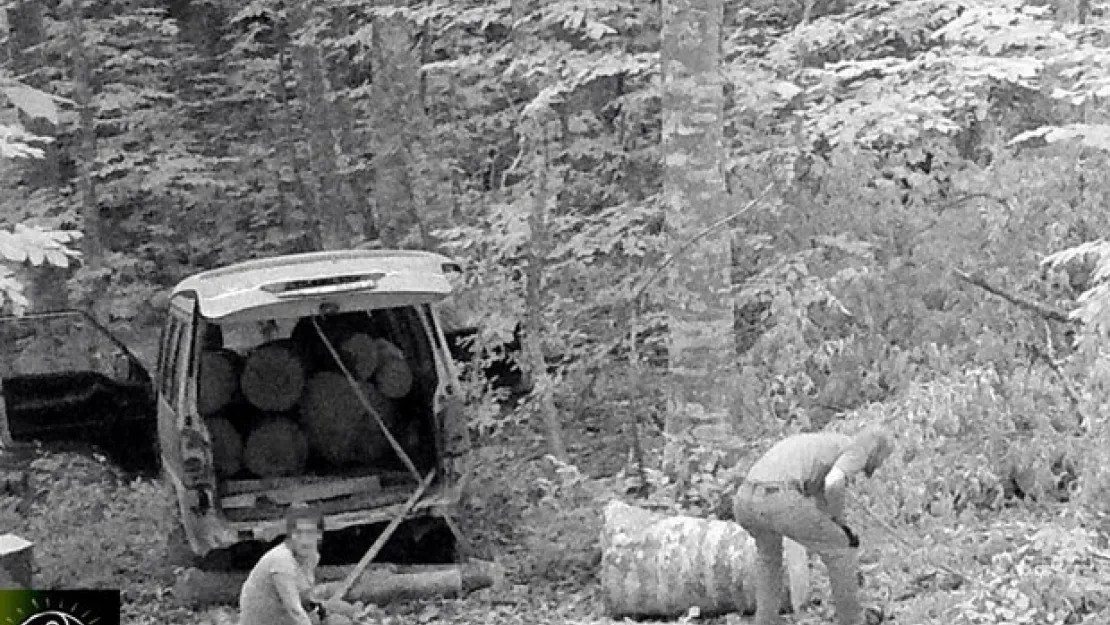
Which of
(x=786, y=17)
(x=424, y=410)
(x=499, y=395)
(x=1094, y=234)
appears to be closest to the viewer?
(x=424, y=410)

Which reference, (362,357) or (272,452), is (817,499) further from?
(272,452)

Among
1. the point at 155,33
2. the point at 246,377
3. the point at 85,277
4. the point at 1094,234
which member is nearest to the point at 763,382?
the point at 1094,234

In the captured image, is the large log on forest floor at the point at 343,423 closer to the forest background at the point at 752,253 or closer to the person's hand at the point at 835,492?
the forest background at the point at 752,253

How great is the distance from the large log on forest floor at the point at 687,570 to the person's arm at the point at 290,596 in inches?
71.2

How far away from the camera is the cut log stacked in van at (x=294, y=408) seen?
8.23 meters

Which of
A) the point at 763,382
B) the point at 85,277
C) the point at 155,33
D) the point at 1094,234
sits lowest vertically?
the point at 763,382

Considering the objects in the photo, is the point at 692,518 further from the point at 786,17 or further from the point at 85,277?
the point at 85,277

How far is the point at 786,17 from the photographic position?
38.8ft

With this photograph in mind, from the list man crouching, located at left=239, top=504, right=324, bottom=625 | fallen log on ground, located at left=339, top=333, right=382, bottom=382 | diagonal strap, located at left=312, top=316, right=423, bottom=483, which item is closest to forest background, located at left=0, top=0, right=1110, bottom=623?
diagonal strap, located at left=312, top=316, right=423, bottom=483

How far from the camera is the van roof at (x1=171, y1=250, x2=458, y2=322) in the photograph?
7.08 metres

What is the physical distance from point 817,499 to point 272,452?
3.53 meters

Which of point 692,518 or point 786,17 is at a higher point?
point 786,17

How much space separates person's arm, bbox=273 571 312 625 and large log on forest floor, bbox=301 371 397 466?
2672 millimetres

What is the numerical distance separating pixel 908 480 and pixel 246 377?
12.7 ft
